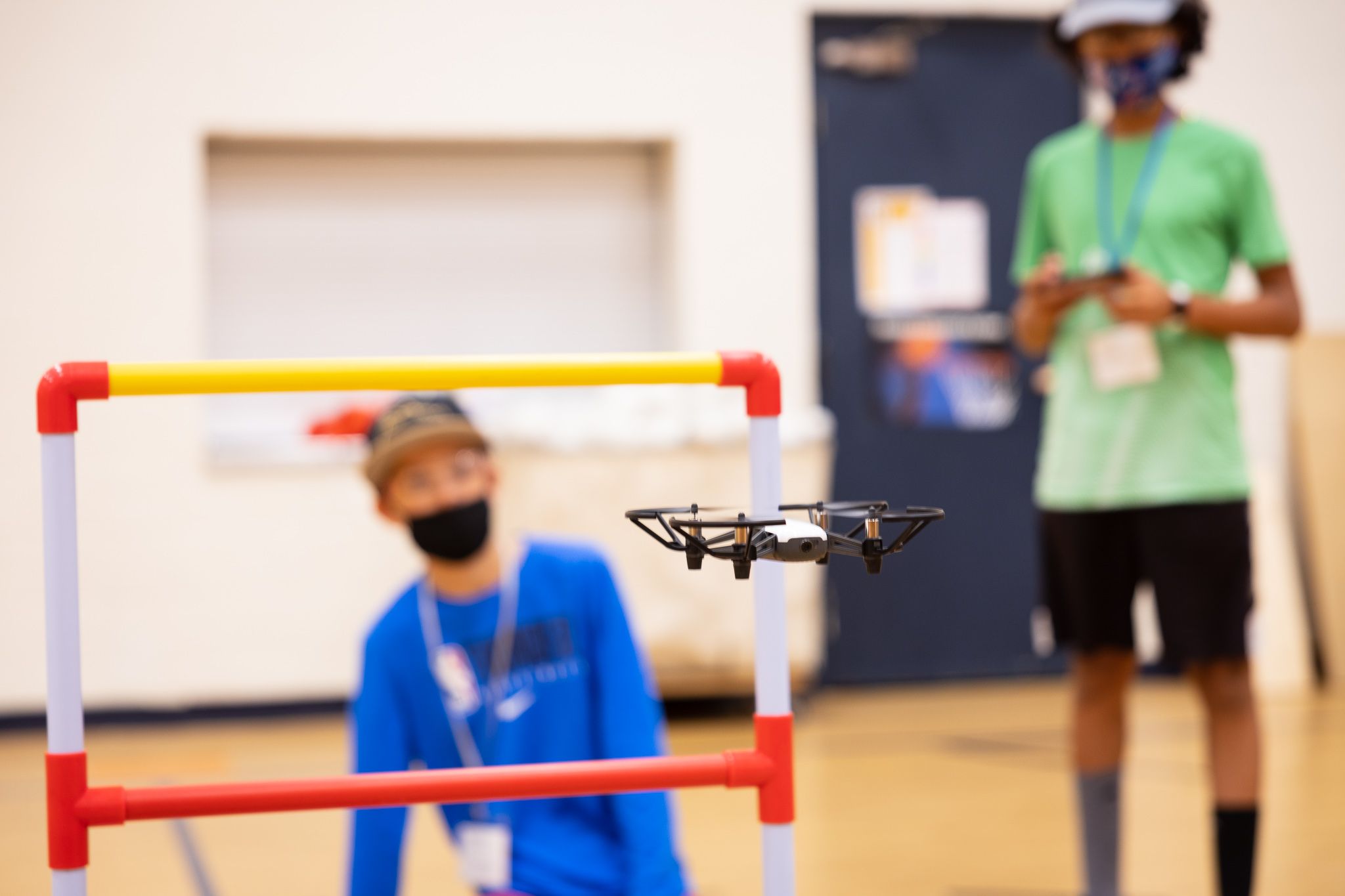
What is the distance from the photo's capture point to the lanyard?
191cm

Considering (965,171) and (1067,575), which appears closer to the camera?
(1067,575)

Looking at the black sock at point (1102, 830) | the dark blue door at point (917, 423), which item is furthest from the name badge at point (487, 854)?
the dark blue door at point (917, 423)

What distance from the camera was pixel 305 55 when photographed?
4836mm

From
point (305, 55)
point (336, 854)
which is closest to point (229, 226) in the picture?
point (305, 55)

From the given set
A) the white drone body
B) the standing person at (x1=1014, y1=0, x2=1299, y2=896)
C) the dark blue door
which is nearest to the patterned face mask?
the standing person at (x1=1014, y1=0, x2=1299, y2=896)

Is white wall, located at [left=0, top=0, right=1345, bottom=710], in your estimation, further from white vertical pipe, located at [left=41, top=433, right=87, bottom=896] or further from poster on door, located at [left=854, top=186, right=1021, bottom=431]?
white vertical pipe, located at [left=41, top=433, right=87, bottom=896]

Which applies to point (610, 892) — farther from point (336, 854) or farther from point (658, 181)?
point (658, 181)

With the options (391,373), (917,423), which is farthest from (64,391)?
(917,423)

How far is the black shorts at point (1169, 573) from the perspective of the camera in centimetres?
209

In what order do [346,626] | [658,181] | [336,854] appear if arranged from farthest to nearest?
[658,181], [346,626], [336,854]

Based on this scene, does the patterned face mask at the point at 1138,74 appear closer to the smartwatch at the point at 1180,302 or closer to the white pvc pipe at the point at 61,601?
the smartwatch at the point at 1180,302

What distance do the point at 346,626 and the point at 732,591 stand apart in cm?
135

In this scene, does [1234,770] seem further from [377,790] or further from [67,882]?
[67,882]

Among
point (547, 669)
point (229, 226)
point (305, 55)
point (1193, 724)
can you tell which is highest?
point (305, 55)
